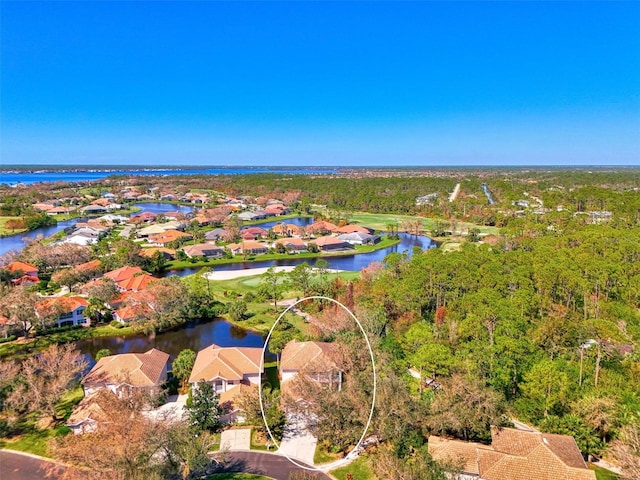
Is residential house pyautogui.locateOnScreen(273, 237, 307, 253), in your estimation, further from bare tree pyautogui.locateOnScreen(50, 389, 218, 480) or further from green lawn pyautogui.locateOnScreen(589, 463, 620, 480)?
green lawn pyautogui.locateOnScreen(589, 463, 620, 480)

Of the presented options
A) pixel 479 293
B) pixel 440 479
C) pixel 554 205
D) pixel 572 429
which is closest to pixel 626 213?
pixel 554 205

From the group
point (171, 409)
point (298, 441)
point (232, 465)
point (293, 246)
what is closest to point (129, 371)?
point (171, 409)

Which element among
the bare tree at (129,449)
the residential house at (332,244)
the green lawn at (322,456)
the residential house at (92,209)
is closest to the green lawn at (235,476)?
the bare tree at (129,449)

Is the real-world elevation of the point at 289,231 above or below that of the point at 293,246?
above

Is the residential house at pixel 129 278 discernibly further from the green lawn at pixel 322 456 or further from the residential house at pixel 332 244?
the residential house at pixel 332 244

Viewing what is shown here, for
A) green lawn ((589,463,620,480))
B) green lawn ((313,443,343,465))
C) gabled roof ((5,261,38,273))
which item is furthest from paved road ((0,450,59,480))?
gabled roof ((5,261,38,273))

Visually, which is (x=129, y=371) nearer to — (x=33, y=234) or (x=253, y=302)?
(x=253, y=302)
